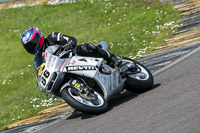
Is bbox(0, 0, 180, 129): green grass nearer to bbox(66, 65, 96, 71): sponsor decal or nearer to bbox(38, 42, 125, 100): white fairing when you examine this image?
bbox(38, 42, 125, 100): white fairing

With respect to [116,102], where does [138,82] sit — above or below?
above

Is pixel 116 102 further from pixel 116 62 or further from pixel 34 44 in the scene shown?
pixel 34 44

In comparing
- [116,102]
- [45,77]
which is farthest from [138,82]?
[45,77]

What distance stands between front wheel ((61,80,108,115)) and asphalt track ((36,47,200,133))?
0.14 metres

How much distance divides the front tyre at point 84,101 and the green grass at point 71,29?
2.61 metres

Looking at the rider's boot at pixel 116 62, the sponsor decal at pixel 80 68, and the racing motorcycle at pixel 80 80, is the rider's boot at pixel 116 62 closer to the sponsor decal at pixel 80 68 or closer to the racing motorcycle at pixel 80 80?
the racing motorcycle at pixel 80 80

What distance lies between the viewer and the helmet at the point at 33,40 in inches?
308

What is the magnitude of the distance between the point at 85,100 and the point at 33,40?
Answer: 156 centimetres

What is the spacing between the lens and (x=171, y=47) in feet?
36.1

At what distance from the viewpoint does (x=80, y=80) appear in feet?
24.4

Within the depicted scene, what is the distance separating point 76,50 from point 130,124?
2344 millimetres

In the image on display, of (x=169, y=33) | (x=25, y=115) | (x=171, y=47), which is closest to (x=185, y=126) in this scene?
(x=25, y=115)

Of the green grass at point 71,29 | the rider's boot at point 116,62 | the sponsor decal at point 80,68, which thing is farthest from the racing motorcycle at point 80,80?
Result: the green grass at point 71,29

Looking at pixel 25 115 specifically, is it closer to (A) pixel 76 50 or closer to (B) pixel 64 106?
(B) pixel 64 106
